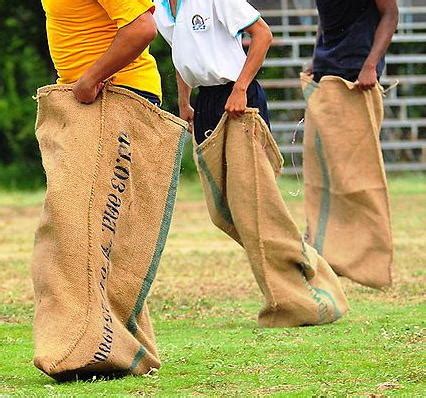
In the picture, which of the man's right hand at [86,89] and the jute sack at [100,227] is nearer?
the jute sack at [100,227]

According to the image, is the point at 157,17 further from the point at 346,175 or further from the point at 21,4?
the point at 21,4

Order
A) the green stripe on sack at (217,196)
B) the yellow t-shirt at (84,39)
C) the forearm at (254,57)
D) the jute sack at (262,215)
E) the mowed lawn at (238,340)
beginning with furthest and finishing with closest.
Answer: the green stripe on sack at (217,196) → the jute sack at (262,215) → the forearm at (254,57) → the yellow t-shirt at (84,39) → the mowed lawn at (238,340)

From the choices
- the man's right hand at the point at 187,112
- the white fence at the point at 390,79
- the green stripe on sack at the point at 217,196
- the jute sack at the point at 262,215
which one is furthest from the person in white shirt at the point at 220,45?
the white fence at the point at 390,79

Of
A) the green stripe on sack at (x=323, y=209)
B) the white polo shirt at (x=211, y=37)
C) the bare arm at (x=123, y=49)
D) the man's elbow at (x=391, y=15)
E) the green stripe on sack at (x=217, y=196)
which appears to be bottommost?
the green stripe on sack at (x=323, y=209)

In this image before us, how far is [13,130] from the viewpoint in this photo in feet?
66.1

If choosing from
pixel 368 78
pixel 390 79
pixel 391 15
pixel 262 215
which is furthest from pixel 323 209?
pixel 390 79

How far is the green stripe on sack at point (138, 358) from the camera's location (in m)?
5.89

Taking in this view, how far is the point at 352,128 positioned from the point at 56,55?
11.1ft

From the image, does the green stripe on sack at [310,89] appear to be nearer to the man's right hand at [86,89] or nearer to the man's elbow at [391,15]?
the man's elbow at [391,15]

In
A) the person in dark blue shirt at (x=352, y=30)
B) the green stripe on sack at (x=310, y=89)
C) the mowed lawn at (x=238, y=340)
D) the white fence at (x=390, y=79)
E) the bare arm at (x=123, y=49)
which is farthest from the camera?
the white fence at (x=390, y=79)

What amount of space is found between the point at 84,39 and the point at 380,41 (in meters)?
3.34

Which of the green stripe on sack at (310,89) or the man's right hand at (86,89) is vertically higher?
the man's right hand at (86,89)

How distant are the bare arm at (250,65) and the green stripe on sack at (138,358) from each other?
6.08ft

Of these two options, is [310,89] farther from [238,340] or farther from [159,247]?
[159,247]
